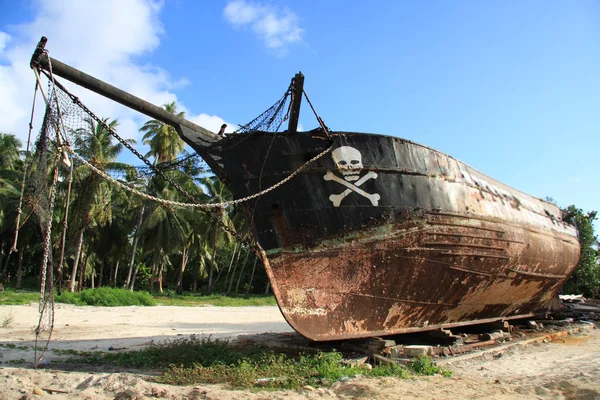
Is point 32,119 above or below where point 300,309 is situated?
above

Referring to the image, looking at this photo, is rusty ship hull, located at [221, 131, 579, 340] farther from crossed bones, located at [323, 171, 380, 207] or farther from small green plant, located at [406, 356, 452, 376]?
small green plant, located at [406, 356, 452, 376]

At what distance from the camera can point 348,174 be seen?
6301mm


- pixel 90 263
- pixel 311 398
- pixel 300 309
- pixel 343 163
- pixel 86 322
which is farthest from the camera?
pixel 90 263

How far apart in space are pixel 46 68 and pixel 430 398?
18.2ft

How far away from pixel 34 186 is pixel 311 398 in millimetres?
4114

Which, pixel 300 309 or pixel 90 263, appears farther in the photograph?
pixel 90 263

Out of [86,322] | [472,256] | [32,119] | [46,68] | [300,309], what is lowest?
[86,322]

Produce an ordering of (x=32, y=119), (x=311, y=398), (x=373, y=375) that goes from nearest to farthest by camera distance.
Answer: (x=311, y=398)
(x=32, y=119)
(x=373, y=375)

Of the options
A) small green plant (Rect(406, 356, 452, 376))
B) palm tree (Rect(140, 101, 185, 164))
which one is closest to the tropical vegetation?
palm tree (Rect(140, 101, 185, 164))

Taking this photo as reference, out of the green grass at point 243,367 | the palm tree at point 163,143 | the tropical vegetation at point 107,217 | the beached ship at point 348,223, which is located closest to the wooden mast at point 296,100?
→ the beached ship at point 348,223

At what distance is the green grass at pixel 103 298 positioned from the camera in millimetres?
17562

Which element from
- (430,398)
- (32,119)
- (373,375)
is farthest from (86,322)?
(430,398)

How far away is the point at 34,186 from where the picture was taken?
5.27 metres

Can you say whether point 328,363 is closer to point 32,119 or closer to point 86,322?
point 32,119
